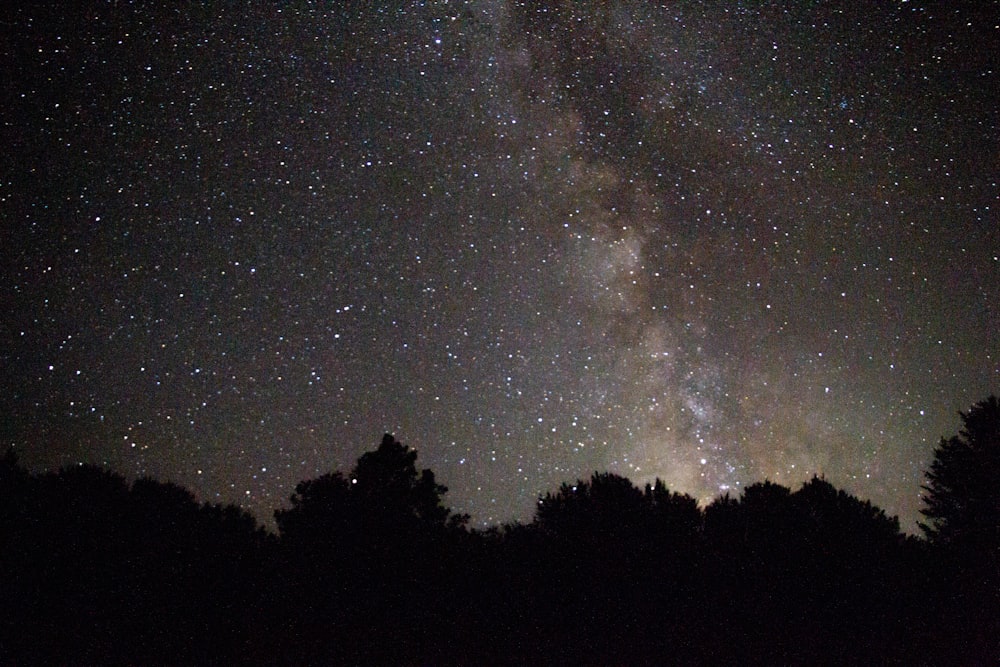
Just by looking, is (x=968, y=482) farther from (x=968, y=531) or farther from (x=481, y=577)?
(x=481, y=577)

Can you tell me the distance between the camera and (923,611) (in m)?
15.7

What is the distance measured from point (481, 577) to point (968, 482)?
67.9ft

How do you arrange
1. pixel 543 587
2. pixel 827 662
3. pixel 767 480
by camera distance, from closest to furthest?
pixel 827 662, pixel 543 587, pixel 767 480

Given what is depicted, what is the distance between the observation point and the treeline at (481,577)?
43.1ft

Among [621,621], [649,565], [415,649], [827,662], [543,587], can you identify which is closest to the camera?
[827,662]

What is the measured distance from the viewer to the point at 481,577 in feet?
60.1

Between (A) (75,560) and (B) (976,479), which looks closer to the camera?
(A) (75,560)

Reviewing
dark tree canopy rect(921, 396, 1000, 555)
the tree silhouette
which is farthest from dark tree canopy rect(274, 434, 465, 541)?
dark tree canopy rect(921, 396, 1000, 555)

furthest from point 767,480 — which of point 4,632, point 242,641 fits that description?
point 4,632

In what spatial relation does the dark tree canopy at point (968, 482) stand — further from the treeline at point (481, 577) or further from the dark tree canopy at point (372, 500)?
the dark tree canopy at point (372, 500)

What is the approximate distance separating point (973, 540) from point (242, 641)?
2413 centimetres

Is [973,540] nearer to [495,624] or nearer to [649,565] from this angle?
[649,565]

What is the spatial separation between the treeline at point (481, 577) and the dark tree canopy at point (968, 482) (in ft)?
0.37

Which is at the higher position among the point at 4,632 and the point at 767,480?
the point at 767,480
